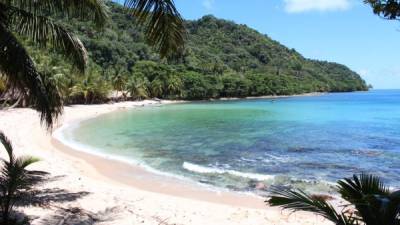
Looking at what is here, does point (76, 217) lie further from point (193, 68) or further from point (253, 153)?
point (193, 68)

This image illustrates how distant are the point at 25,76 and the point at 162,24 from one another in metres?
2.87

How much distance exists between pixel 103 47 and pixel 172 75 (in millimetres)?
14937

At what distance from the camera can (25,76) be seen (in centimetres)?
623

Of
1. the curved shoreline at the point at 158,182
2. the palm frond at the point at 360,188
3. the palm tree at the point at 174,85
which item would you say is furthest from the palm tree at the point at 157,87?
the palm frond at the point at 360,188

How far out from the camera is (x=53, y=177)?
1105 centimetres

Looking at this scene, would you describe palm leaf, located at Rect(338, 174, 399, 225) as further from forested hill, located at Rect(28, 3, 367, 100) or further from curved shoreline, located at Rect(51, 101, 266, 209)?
forested hill, located at Rect(28, 3, 367, 100)

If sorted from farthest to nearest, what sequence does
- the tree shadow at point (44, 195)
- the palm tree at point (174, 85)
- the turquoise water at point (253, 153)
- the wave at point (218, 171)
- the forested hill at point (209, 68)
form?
the palm tree at point (174, 85), the forested hill at point (209, 68), the turquoise water at point (253, 153), the wave at point (218, 171), the tree shadow at point (44, 195)

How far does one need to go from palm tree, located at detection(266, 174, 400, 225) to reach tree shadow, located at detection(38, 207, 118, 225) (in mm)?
4942

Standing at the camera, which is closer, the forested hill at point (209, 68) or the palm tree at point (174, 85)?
the forested hill at point (209, 68)

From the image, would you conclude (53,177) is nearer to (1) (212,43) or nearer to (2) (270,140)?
(2) (270,140)

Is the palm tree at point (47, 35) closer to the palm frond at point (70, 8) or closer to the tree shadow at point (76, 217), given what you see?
the palm frond at point (70, 8)

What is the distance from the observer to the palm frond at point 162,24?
4.28m

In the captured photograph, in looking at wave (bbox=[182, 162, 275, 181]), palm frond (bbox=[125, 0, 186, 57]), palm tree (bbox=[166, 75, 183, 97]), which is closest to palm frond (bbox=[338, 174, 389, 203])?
palm frond (bbox=[125, 0, 186, 57])

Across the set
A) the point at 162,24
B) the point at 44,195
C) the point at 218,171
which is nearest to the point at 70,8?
the point at 162,24
